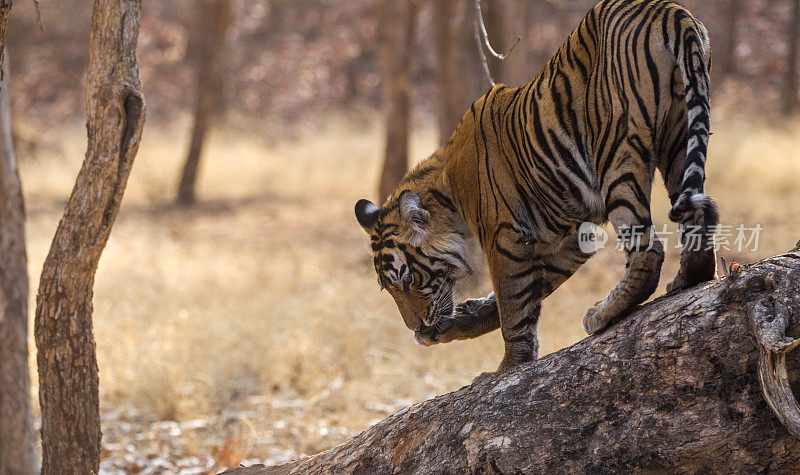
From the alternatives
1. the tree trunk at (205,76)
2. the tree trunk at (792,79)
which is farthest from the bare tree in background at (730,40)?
the tree trunk at (205,76)

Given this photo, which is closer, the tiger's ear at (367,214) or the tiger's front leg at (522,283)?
the tiger's front leg at (522,283)

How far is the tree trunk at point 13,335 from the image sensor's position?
4.02 meters

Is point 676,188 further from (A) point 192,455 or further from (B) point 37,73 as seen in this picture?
(B) point 37,73

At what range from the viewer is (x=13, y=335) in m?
4.10

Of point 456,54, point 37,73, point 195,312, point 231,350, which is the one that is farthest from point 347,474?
point 37,73

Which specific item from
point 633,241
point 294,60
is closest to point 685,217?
point 633,241

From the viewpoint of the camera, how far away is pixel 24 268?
13.6 ft

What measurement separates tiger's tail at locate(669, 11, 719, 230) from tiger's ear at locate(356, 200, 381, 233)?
1.42 m

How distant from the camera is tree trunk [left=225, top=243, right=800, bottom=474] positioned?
2227 mm

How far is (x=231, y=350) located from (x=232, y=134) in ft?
39.3

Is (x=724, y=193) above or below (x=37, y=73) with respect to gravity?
below

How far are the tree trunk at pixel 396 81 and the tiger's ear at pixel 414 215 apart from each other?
6435 millimetres

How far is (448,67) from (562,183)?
22.7 feet

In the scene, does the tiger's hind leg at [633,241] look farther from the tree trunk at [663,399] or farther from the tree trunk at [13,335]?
the tree trunk at [13,335]
